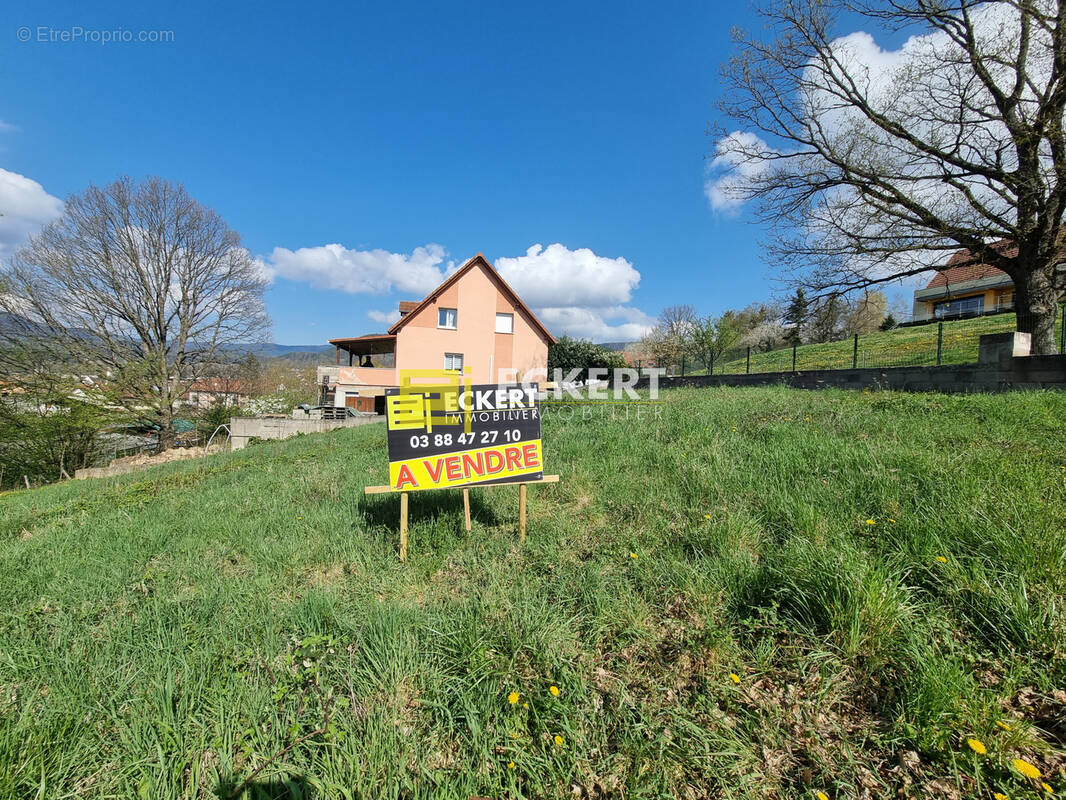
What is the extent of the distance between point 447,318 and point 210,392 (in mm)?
14608

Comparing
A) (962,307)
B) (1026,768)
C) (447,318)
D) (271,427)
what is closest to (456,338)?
(447,318)

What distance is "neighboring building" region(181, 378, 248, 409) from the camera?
21156 mm

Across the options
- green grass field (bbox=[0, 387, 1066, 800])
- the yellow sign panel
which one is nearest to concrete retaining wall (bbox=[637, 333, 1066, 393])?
green grass field (bbox=[0, 387, 1066, 800])

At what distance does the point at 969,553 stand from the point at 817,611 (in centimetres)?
113

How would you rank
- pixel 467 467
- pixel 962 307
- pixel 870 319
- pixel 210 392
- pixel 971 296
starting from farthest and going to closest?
pixel 870 319, pixel 962 307, pixel 971 296, pixel 210 392, pixel 467 467

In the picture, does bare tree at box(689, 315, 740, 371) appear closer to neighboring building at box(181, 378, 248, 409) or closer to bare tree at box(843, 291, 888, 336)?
bare tree at box(843, 291, 888, 336)

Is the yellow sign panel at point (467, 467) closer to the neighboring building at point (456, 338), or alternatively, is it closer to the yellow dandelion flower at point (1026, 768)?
the yellow dandelion flower at point (1026, 768)

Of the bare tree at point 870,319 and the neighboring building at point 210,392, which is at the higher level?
the bare tree at point 870,319

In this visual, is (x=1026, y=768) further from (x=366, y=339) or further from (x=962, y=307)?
(x=962, y=307)

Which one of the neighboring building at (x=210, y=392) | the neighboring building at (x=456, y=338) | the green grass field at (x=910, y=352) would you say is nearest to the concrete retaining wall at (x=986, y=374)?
the green grass field at (x=910, y=352)

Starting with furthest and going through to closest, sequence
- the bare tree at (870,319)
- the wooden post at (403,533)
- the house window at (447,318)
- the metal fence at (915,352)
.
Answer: the bare tree at (870,319), the house window at (447,318), the metal fence at (915,352), the wooden post at (403,533)

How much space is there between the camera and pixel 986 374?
313 inches

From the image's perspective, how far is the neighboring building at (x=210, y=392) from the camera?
69.4 ft

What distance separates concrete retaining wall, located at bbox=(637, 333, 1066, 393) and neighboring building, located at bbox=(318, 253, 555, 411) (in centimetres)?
1574
